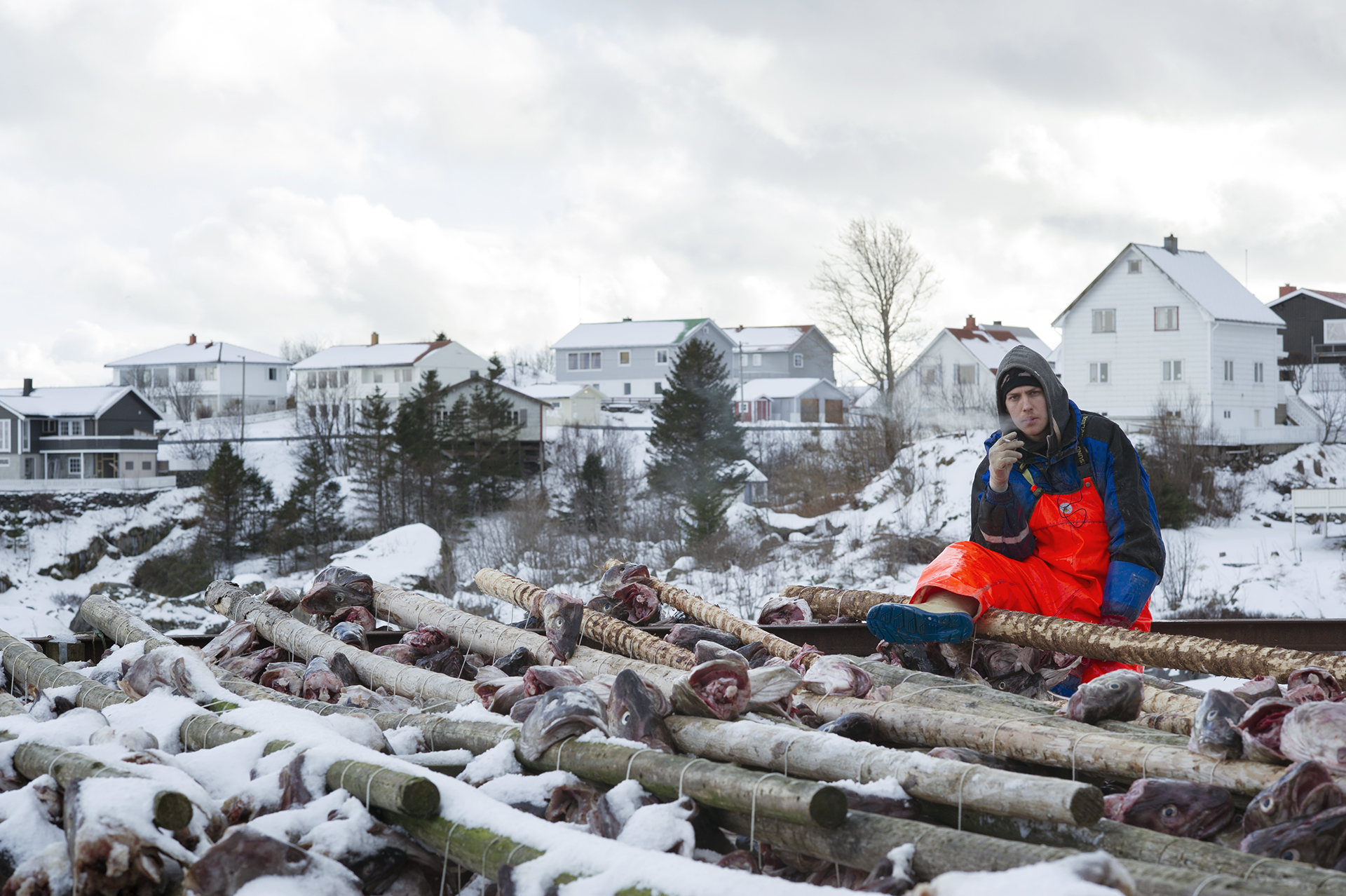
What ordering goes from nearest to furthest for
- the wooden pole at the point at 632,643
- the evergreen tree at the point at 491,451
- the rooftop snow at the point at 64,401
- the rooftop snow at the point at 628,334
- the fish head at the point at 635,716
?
the fish head at the point at 635,716
the wooden pole at the point at 632,643
the evergreen tree at the point at 491,451
the rooftop snow at the point at 64,401
the rooftop snow at the point at 628,334

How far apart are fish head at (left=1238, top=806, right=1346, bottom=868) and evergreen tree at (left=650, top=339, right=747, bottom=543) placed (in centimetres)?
3138

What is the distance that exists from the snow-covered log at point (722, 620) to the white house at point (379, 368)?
54251 mm

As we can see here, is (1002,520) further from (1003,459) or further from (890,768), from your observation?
(890,768)

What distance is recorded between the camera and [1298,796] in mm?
1853

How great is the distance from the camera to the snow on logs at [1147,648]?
3.49 m

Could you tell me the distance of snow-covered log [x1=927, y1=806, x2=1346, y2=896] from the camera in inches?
59.2

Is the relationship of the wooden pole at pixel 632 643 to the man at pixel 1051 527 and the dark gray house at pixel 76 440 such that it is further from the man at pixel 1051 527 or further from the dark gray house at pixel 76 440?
the dark gray house at pixel 76 440

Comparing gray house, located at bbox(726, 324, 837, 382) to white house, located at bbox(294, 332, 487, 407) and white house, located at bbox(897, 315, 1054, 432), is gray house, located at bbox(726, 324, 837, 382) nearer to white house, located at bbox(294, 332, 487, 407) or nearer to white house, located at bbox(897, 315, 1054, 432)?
white house, located at bbox(897, 315, 1054, 432)

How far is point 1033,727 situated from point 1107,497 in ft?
7.00

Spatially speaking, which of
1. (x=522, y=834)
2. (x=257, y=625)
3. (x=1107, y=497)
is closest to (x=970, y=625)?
(x=1107, y=497)

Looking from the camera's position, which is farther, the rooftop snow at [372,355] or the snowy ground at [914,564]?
the rooftop snow at [372,355]

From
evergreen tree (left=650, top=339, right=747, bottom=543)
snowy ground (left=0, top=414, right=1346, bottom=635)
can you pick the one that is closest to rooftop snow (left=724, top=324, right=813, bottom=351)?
evergreen tree (left=650, top=339, right=747, bottom=543)

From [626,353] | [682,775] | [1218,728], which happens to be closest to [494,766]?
[682,775]

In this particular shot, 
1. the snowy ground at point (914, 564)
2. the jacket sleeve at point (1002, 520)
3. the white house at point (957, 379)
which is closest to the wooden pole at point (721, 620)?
the jacket sleeve at point (1002, 520)
